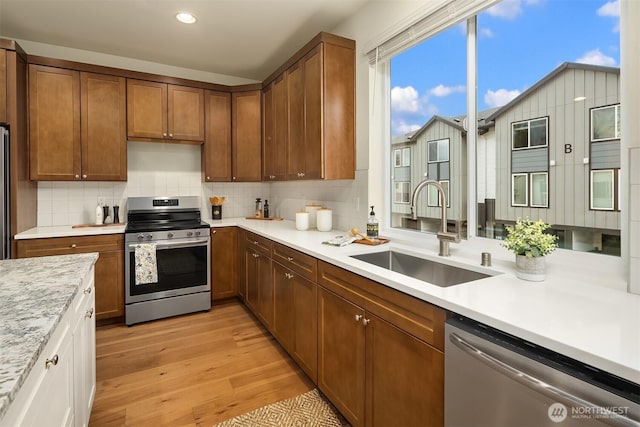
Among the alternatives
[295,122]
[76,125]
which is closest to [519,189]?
[295,122]

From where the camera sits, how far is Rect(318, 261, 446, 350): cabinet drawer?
1198 millimetres

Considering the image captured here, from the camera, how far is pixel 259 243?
2973mm

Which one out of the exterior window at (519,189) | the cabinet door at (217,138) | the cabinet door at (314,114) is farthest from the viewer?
the cabinet door at (217,138)

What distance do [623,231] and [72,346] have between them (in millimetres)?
2314

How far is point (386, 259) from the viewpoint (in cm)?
217

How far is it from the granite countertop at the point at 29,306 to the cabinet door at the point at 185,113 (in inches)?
84.7

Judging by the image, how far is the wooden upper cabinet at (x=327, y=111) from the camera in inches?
102

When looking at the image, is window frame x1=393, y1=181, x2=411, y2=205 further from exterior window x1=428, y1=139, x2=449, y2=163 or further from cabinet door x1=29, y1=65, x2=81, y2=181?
cabinet door x1=29, y1=65, x2=81, y2=181

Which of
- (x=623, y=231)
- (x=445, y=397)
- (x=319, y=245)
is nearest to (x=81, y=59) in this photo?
(x=319, y=245)

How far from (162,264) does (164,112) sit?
1.62 m

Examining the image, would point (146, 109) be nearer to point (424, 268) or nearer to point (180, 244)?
point (180, 244)

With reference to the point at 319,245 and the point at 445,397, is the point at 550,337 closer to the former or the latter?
the point at 445,397

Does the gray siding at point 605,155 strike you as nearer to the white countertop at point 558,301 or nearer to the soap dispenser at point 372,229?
the white countertop at point 558,301

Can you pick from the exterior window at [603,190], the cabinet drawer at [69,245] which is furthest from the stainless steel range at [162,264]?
the exterior window at [603,190]
